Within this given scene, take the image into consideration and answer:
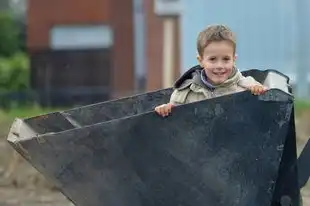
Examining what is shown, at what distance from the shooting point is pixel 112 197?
14.0 feet

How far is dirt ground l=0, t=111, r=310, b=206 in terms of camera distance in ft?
26.8

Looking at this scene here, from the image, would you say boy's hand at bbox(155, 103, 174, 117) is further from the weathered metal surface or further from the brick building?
the brick building

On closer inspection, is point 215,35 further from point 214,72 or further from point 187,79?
point 187,79

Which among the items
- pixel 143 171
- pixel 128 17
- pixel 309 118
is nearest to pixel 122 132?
pixel 143 171

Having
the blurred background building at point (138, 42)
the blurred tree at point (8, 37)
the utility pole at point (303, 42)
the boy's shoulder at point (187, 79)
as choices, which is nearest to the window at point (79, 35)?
the blurred background building at point (138, 42)

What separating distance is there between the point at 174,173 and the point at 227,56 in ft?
2.07

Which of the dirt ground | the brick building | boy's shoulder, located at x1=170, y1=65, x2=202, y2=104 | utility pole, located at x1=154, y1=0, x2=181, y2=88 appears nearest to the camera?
boy's shoulder, located at x1=170, y1=65, x2=202, y2=104

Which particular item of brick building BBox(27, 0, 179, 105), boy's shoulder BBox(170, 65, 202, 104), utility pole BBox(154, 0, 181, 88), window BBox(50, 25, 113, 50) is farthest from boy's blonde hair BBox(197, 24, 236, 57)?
window BBox(50, 25, 113, 50)

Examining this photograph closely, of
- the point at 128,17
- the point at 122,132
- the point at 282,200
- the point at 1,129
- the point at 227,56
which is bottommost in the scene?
the point at 128,17

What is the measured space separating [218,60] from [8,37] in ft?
191

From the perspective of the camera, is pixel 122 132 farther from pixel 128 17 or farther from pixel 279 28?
pixel 128 17

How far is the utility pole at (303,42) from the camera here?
16234 millimetres

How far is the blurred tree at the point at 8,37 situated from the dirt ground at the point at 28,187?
51.6 m

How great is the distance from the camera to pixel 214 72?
14.6 ft
